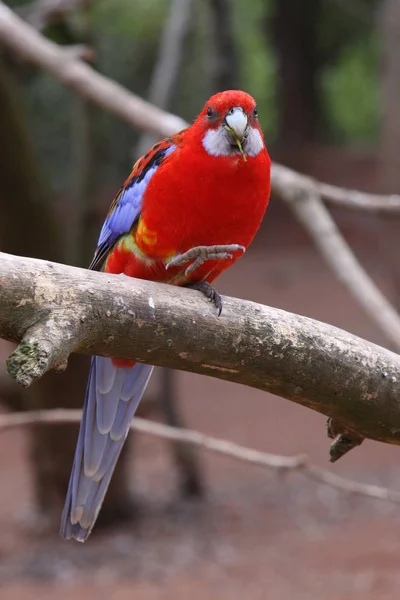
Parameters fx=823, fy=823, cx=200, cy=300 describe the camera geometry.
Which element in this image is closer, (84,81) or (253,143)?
(253,143)

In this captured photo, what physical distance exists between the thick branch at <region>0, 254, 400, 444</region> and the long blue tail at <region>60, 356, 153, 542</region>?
61cm

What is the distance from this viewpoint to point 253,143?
6.71ft

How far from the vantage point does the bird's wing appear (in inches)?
84.7

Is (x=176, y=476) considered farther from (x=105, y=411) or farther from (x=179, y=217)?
(x=179, y=217)

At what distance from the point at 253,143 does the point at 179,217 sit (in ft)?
0.87

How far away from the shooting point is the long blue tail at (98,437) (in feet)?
6.74

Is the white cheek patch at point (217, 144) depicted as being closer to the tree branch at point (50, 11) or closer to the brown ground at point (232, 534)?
the tree branch at point (50, 11)

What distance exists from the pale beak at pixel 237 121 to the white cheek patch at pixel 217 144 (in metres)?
0.03

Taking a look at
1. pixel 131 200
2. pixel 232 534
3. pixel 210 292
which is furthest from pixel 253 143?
pixel 232 534

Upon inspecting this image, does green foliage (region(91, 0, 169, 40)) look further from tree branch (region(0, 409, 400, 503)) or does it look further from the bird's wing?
the bird's wing

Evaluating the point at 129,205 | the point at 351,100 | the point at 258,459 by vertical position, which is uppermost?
the point at 129,205

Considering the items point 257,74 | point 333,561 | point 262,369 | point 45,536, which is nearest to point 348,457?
point 333,561

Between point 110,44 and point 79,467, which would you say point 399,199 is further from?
point 110,44

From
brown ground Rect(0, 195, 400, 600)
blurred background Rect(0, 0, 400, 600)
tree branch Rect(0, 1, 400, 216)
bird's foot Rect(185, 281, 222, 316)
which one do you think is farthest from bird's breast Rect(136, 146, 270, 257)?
brown ground Rect(0, 195, 400, 600)
